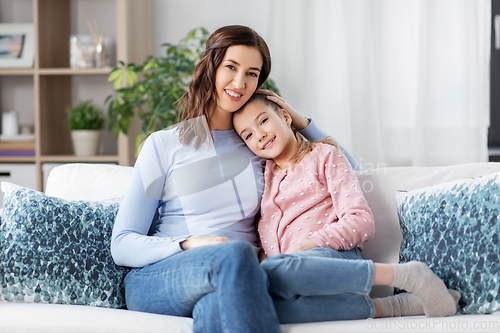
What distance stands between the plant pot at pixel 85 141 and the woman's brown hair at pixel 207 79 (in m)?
1.44

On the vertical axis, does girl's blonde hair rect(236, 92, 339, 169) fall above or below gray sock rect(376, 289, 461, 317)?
above

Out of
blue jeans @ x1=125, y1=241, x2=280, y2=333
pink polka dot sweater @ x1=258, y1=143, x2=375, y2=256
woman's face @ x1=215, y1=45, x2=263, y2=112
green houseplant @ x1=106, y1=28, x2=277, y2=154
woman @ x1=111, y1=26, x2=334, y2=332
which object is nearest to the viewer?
blue jeans @ x1=125, y1=241, x2=280, y2=333

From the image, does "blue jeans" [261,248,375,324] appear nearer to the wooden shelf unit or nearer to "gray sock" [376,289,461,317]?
"gray sock" [376,289,461,317]

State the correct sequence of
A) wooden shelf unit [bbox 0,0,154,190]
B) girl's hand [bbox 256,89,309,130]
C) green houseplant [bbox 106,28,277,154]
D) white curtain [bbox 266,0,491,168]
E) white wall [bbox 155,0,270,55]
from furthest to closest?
white wall [bbox 155,0,270,55] < white curtain [bbox 266,0,491,168] < wooden shelf unit [bbox 0,0,154,190] < green houseplant [bbox 106,28,277,154] < girl's hand [bbox 256,89,309,130]

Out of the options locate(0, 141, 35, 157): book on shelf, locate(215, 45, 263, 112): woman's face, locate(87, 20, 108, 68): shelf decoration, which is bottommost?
locate(0, 141, 35, 157): book on shelf

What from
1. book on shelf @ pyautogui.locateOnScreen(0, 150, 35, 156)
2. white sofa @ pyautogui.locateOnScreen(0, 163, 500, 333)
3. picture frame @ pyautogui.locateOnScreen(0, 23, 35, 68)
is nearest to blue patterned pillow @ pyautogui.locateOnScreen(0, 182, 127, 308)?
white sofa @ pyautogui.locateOnScreen(0, 163, 500, 333)

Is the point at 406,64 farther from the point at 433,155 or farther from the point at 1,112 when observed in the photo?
the point at 1,112

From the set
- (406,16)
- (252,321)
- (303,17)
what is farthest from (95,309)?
(406,16)

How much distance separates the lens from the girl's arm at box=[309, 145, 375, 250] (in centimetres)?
122

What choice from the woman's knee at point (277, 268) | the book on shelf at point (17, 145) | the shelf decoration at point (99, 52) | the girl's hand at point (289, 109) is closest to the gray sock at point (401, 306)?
the woman's knee at point (277, 268)

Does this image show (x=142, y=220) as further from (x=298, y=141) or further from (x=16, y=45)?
(x=16, y=45)

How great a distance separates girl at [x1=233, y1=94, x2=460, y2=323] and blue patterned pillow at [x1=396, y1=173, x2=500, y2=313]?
0.06 metres

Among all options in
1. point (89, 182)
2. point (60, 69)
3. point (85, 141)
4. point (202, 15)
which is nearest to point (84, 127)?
point (85, 141)

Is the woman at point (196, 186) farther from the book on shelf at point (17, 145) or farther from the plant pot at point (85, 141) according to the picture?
the book on shelf at point (17, 145)
